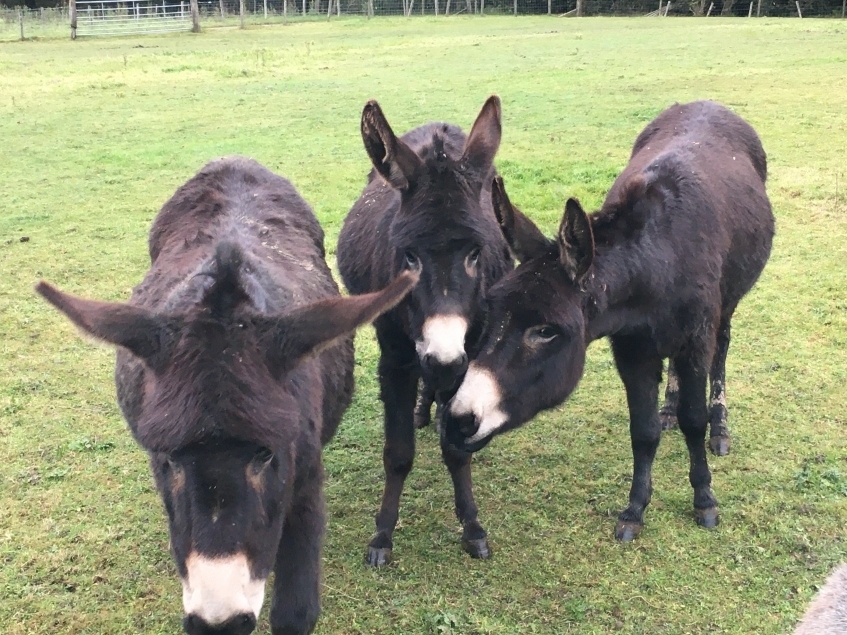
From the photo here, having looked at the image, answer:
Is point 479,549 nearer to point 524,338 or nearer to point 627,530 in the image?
point 627,530

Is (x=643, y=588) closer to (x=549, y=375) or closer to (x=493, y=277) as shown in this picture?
(x=549, y=375)

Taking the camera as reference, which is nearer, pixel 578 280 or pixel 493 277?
pixel 578 280

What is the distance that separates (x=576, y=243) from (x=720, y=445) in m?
2.44

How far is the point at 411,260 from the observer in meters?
4.05

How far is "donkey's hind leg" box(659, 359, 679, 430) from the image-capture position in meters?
5.89

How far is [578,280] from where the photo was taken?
396 cm

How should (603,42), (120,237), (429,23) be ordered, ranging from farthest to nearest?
1. (429,23)
2. (603,42)
3. (120,237)

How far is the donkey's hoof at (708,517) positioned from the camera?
466 cm

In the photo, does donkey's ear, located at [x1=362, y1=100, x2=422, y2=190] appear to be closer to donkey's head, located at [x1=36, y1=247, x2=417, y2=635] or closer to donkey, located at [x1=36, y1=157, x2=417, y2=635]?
donkey, located at [x1=36, y1=157, x2=417, y2=635]

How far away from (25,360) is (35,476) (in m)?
1.89

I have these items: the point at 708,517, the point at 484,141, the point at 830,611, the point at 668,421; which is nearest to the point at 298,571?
the point at 830,611

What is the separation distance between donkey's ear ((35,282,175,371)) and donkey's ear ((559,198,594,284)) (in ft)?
6.85

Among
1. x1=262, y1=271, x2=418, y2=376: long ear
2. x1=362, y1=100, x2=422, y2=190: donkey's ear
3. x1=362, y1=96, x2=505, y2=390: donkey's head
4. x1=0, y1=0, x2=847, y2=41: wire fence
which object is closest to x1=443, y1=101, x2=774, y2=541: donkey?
x1=362, y1=96, x2=505, y2=390: donkey's head

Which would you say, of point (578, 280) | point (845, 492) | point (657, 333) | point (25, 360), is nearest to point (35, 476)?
point (25, 360)
